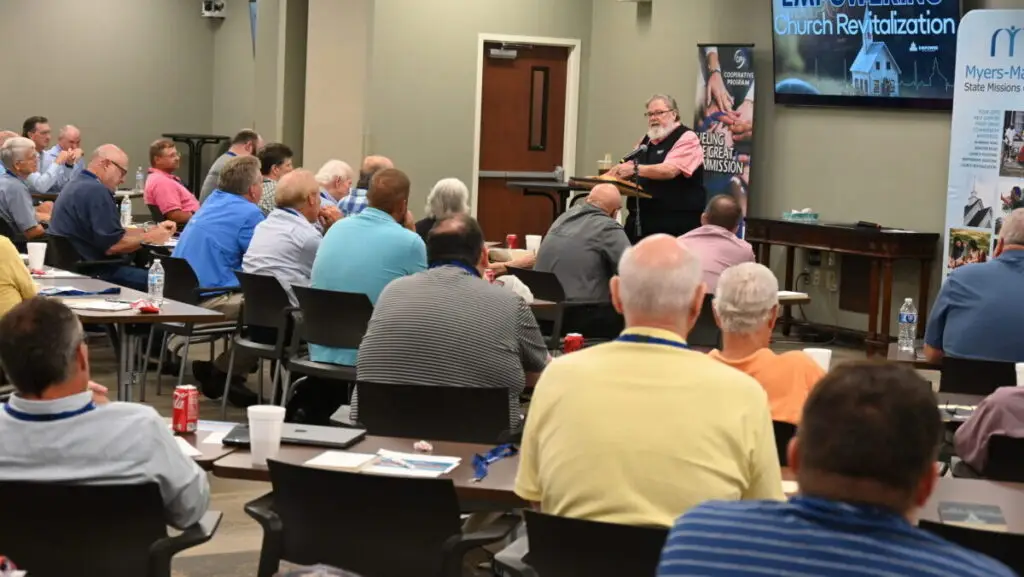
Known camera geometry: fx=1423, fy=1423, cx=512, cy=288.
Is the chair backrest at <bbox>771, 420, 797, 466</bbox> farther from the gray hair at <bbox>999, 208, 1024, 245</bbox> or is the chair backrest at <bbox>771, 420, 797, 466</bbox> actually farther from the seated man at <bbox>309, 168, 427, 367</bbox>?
the seated man at <bbox>309, 168, 427, 367</bbox>

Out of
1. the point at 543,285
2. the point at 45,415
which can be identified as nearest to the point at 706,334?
the point at 543,285

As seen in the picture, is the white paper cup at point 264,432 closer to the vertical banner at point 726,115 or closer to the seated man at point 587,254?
the seated man at point 587,254

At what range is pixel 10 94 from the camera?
687 inches

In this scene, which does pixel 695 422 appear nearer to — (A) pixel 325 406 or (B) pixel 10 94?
(A) pixel 325 406

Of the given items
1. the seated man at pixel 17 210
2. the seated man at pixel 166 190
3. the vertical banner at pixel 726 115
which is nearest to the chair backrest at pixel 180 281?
the seated man at pixel 17 210

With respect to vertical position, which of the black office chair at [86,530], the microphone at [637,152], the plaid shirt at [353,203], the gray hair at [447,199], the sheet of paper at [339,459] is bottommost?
the black office chair at [86,530]

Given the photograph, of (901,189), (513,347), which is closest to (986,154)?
(901,189)

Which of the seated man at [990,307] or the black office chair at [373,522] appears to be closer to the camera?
the black office chair at [373,522]

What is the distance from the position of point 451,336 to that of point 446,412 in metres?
0.55

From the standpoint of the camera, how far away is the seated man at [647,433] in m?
2.86

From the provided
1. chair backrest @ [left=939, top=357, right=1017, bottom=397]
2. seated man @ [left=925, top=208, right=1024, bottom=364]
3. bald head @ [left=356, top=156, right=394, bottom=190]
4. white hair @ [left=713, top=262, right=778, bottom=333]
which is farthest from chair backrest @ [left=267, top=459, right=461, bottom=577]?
bald head @ [left=356, top=156, right=394, bottom=190]

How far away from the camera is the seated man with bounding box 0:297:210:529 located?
316 centimetres

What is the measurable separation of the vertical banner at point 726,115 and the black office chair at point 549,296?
467 cm

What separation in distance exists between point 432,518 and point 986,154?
25.0ft
